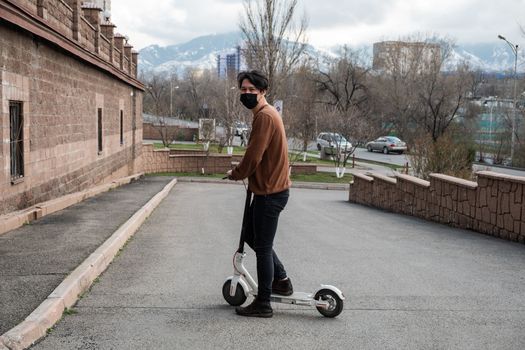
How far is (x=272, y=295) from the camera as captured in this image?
551cm

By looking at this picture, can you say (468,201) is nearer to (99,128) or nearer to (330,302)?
(330,302)

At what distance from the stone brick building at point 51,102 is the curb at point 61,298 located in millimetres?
2564

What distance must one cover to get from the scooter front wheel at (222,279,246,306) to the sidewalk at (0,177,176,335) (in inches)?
58.8

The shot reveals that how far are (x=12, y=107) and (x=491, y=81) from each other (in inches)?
4515

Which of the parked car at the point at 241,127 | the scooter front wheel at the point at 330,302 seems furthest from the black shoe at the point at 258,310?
the parked car at the point at 241,127

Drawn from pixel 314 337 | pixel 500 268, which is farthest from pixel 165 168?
pixel 314 337

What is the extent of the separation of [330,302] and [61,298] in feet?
7.16

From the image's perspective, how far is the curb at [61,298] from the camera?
173 inches

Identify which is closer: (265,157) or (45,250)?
(265,157)

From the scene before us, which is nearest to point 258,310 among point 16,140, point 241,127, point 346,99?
point 16,140

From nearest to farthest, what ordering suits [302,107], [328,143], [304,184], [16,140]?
[16,140]
[304,184]
[328,143]
[302,107]

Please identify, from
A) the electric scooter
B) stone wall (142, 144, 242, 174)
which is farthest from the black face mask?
stone wall (142, 144, 242, 174)

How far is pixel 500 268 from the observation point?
764 centimetres

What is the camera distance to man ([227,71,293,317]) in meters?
5.18
